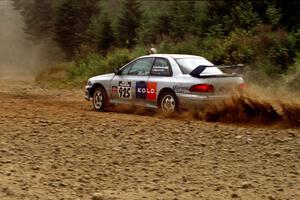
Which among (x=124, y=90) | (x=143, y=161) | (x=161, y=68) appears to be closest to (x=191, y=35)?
(x=124, y=90)

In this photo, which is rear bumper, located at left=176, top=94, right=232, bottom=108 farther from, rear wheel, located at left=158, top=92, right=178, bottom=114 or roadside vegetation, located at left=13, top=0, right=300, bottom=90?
roadside vegetation, located at left=13, top=0, right=300, bottom=90

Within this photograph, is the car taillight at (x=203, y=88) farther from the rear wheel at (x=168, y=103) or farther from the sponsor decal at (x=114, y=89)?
the sponsor decal at (x=114, y=89)

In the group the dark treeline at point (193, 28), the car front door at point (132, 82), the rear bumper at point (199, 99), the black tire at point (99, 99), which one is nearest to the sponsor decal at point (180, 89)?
the rear bumper at point (199, 99)

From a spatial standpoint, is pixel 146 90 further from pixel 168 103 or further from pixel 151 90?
pixel 168 103

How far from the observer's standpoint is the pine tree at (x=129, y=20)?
123 feet

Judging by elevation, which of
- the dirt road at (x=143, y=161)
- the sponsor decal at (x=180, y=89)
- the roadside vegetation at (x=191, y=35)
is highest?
the roadside vegetation at (x=191, y=35)

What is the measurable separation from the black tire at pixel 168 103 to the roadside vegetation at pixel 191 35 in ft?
17.3

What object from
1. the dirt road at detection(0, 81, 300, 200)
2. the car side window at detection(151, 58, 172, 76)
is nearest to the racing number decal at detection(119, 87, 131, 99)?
the car side window at detection(151, 58, 172, 76)

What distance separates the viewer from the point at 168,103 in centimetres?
1215

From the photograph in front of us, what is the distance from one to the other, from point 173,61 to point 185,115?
134cm

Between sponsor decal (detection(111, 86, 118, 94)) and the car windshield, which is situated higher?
the car windshield

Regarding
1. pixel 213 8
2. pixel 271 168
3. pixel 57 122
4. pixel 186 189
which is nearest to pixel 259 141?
pixel 271 168

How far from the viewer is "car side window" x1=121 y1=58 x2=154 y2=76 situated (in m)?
12.9

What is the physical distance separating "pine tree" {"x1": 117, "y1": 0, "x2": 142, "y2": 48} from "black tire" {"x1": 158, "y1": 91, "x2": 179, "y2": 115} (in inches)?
984
